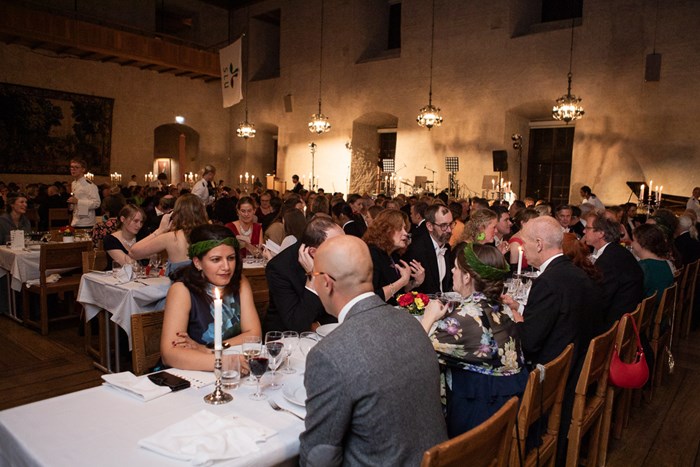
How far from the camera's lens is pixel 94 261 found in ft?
15.6

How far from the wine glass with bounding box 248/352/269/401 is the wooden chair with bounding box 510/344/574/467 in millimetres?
999

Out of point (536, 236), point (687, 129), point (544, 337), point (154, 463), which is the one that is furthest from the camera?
point (687, 129)

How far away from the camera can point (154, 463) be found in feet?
5.01

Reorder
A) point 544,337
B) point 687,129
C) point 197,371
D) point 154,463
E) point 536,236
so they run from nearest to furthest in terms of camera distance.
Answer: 1. point 154,463
2. point 197,371
3. point 544,337
4. point 536,236
5. point 687,129

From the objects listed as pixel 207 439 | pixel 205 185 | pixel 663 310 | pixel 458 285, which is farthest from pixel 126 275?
pixel 205 185

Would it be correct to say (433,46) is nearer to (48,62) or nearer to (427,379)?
(48,62)

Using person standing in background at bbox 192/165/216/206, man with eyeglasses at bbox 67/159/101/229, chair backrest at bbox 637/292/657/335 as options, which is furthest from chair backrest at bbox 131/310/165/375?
person standing in background at bbox 192/165/216/206

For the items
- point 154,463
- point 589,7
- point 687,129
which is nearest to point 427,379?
point 154,463

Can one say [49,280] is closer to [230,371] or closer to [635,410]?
[230,371]

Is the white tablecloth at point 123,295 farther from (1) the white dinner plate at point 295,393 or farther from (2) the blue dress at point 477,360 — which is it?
(2) the blue dress at point 477,360

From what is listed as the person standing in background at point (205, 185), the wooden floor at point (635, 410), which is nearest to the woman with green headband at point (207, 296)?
the wooden floor at point (635, 410)

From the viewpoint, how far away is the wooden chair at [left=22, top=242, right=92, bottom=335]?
17.4 ft

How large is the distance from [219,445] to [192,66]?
57.1ft

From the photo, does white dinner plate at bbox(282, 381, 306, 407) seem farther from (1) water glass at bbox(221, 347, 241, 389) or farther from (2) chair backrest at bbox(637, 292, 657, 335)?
(2) chair backrest at bbox(637, 292, 657, 335)
